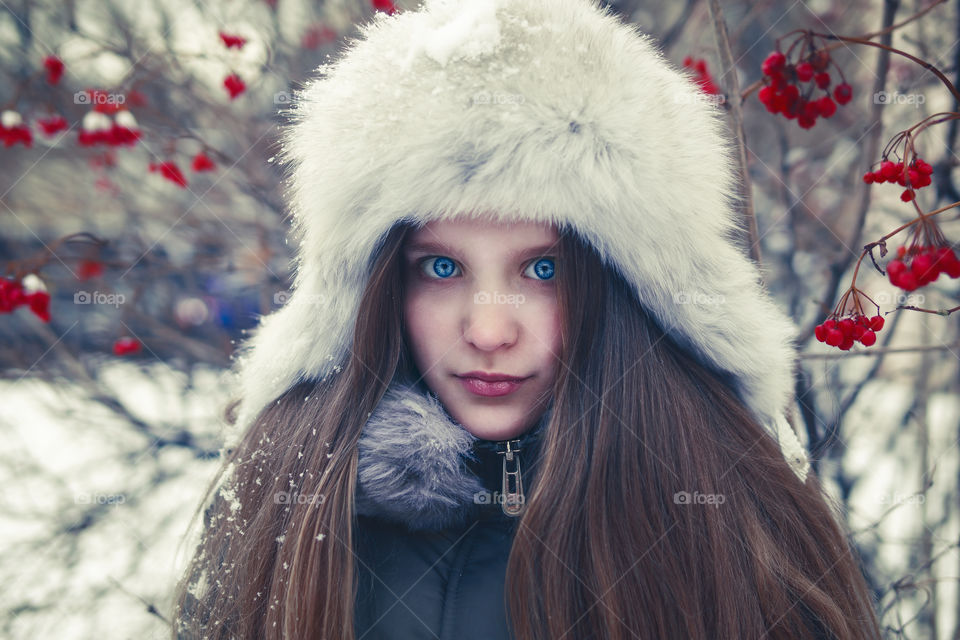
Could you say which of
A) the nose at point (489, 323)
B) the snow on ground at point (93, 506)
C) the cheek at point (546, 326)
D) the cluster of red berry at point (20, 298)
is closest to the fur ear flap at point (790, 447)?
the cheek at point (546, 326)

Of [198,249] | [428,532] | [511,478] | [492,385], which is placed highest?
[198,249]

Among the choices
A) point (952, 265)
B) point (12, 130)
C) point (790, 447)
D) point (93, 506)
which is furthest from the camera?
point (93, 506)

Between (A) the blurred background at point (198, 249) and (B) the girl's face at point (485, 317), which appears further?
(A) the blurred background at point (198, 249)

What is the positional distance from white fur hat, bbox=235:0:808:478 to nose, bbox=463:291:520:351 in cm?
17

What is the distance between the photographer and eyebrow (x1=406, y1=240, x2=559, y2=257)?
1211 millimetres

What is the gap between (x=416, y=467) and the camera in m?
1.26

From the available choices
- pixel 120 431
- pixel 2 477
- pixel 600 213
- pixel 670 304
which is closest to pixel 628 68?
pixel 600 213

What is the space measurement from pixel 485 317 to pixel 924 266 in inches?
29.7

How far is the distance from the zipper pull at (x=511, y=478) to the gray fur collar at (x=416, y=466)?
29mm

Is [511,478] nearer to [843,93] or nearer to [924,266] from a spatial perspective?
[924,266]

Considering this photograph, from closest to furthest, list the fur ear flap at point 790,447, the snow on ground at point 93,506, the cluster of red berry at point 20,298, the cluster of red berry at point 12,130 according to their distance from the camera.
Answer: the fur ear flap at point 790,447, the cluster of red berry at point 20,298, the cluster of red berry at point 12,130, the snow on ground at point 93,506

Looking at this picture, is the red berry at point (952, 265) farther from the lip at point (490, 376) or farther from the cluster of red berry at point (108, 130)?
the cluster of red berry at point (108, 130)

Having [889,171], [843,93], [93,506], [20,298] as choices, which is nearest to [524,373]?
[889,171]

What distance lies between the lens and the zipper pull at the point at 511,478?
50.5 inches
